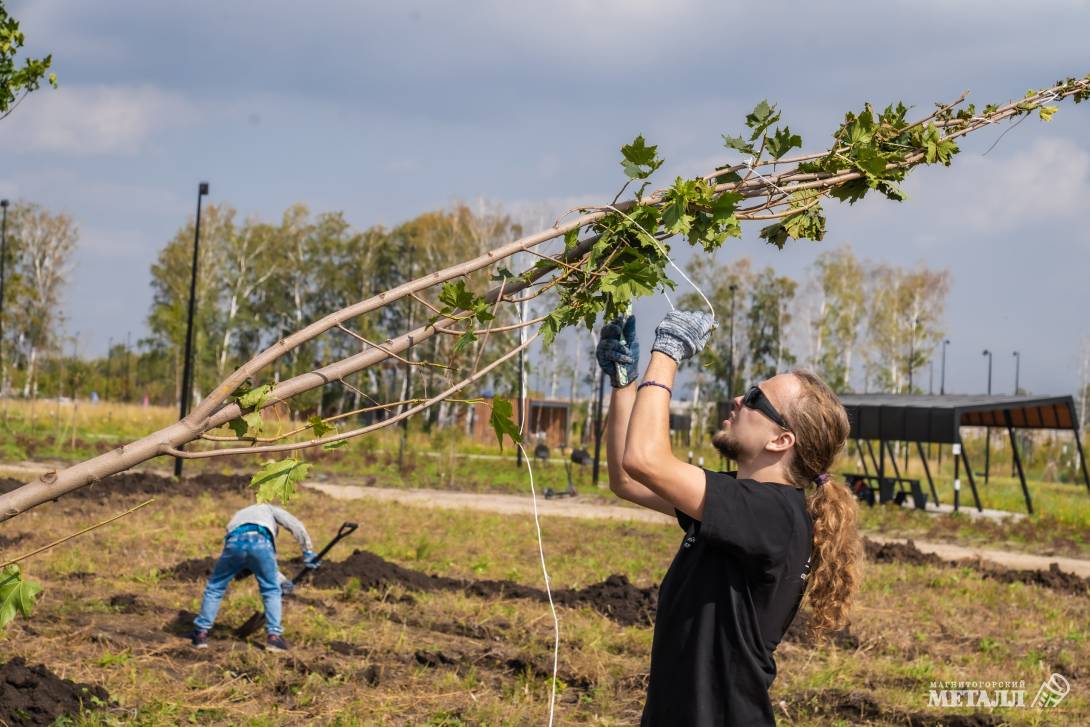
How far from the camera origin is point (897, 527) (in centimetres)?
1597

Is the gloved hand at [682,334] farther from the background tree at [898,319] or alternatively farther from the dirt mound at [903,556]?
the background tree at [898,319]

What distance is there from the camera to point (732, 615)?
2400 mm

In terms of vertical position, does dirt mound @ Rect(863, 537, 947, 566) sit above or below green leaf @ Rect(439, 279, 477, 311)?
below

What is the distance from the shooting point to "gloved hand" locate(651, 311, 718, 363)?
256cm

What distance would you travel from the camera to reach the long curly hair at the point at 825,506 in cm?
256

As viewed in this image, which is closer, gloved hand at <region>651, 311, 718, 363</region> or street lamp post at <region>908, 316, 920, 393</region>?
gloved hand at <region>651, 311, 718, 363</region>

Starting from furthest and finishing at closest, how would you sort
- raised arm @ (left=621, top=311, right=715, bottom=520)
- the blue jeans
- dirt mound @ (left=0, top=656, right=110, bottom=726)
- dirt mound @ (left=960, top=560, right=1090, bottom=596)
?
dirt mound @ (left=960, top=560, right=1090, bottom=596), the blue jeans, dirt mound @ (left=0, top=656, right=110, bottom=726), raised arm @ (left=621, top=311, right=715, bottom=520)

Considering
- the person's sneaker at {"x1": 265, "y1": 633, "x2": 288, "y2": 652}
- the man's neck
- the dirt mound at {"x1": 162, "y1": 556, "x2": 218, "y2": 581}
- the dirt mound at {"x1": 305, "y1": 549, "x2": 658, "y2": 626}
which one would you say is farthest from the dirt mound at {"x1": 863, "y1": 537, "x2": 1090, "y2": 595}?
the man's neck

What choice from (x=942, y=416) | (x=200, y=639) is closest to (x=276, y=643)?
(x=200, y=639)

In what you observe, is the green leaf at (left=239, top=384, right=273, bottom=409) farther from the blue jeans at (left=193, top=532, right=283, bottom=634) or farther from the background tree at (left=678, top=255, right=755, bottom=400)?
the background tree at (left=678, top=255, right=755, bottom=400)

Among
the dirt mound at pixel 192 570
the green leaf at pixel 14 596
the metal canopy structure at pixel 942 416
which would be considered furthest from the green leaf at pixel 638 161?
the metal canopy structure at pixel 942 416

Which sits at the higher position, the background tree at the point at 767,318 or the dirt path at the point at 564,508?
the background tree at the point at 767,318

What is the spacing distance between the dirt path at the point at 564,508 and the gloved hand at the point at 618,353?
36.1 ft

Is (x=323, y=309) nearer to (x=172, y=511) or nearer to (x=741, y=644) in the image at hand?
(x=172, y=511)
